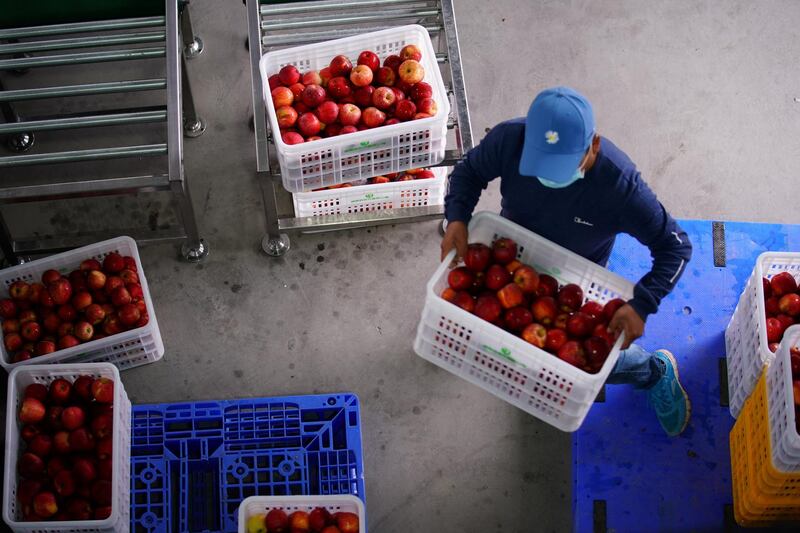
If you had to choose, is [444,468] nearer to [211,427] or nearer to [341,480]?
[341,480]

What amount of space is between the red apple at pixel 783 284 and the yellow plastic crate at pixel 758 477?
0.41 meters

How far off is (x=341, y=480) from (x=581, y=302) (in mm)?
1239

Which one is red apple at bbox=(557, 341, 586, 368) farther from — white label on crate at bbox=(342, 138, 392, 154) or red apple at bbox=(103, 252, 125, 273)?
red apple at bbox=(103, 252, 125, 273)

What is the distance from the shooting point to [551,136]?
2.70 m

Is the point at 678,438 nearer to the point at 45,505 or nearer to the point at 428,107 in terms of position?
the point at 428,107

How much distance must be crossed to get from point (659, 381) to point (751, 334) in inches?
16.5

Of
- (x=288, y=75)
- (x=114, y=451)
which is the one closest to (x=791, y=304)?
(x=288, y=75)

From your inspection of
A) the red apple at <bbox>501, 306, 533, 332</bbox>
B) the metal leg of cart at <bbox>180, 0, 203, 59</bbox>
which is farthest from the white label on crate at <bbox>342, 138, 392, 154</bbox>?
the metal leg of cart at <bbox>180, 0, 203, 59</bbox>

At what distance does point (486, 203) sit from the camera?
443 centimetres

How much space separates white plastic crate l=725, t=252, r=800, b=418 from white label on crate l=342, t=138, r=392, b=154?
1.62 m

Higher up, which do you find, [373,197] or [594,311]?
[373,197]

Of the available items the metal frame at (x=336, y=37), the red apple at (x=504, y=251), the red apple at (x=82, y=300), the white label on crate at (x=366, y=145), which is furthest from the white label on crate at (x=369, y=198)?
the red apple at (x=82, y=300)

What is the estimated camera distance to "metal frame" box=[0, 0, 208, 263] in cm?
367

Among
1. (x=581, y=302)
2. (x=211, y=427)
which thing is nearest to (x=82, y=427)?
(x=211, y=427)
